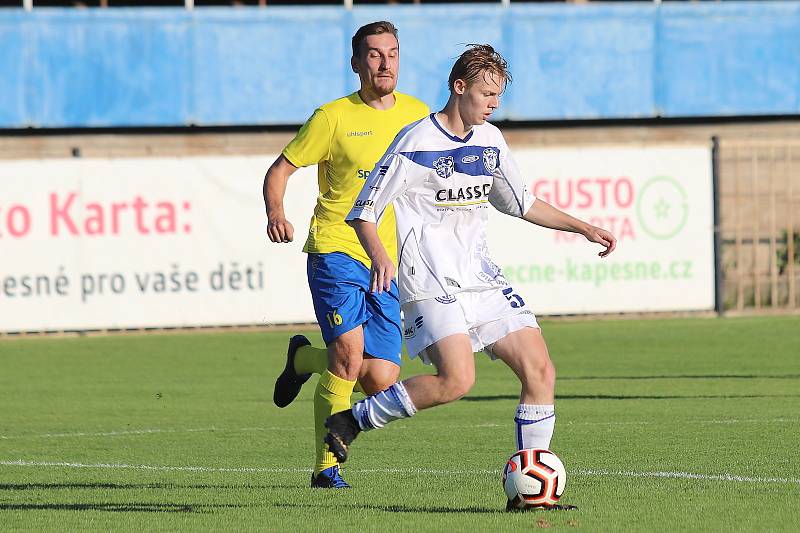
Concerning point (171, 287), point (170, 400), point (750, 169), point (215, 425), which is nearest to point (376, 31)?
point (215, 425)

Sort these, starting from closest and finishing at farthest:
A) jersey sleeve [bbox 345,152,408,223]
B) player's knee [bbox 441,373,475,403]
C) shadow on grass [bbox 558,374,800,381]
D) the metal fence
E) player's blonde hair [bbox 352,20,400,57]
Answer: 1. player's knee [bbox 441,373,475,403]
2. jersey sleeve [bbox 345,152,408,223]
3. player's blonde hair [bbox 352,20,400,57]
4. shadow on grass [bbox 558,374,800,381]
5. the metal fence

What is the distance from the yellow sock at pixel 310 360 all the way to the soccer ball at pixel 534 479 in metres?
1.94

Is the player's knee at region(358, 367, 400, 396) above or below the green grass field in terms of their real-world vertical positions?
above

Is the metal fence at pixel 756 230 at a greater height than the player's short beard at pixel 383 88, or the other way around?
the player's short beard at pixel 383 88

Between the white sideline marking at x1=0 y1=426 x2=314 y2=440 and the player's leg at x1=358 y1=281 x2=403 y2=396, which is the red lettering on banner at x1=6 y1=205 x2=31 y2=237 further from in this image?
the player's leg at x1=358 y1=281 x2=403 y2=396

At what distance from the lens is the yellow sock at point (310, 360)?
888 centimetres

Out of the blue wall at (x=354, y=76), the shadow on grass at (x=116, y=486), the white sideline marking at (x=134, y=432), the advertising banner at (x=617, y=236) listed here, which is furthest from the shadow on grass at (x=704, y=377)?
the blue wall at (x=354, y=76)

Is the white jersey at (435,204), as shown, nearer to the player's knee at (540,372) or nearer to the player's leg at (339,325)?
the player's knee at (540,372)

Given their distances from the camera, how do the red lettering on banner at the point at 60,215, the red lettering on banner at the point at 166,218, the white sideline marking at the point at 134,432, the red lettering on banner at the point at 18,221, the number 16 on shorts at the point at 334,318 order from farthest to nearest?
the red lettering on banner at the point at 166,218 → the red lettering on banner at the point at 60,215 → the red lettering on banner at the point at 18,221 → the white sideline marking at the point at 134,432 → the number 16 on shorts at the point at 334,318

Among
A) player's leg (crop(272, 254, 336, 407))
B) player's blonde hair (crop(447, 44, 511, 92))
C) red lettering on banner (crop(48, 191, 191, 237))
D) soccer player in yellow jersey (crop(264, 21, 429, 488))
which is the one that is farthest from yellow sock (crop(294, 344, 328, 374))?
red lettering on banner (crop(48, 191, 191, 237))

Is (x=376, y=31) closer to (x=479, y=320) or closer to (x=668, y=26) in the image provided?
(x=479, y=320)

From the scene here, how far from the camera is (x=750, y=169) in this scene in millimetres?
24297

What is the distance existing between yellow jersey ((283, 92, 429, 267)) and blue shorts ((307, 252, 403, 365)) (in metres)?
0.07

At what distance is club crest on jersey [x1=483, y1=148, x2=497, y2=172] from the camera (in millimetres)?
7359
